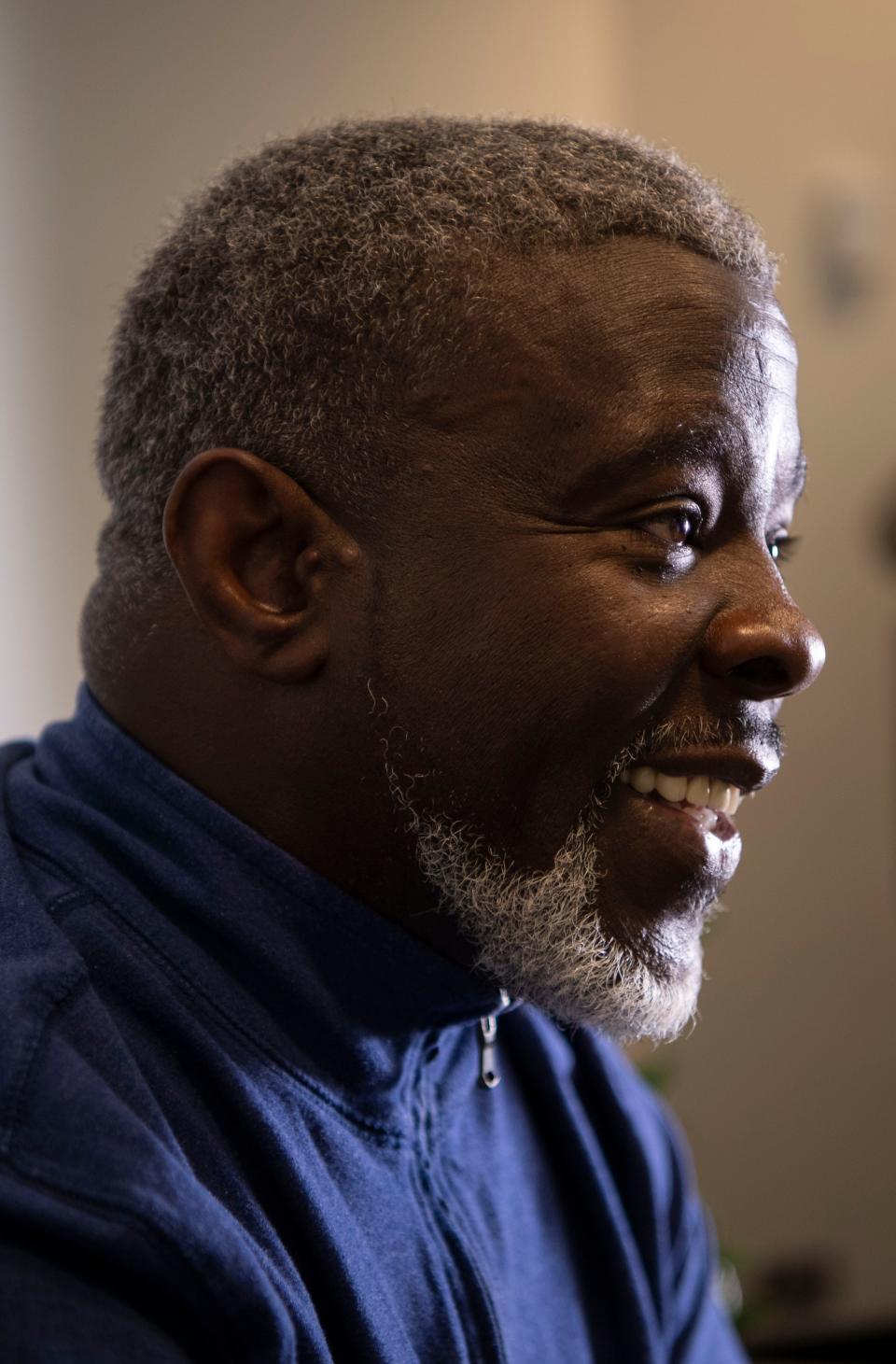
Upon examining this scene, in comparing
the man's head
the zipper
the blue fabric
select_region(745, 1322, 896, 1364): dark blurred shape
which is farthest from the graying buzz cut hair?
select_region(745, 1322, 896, 1364): dark blurred shape

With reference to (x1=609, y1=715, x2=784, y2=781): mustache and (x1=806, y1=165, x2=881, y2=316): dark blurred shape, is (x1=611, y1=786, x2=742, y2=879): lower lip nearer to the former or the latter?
(x1=609, y1=715, x2=784, y2=781): mustache

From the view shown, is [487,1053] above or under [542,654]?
under

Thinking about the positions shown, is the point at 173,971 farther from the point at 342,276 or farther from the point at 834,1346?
the point at 834,1346

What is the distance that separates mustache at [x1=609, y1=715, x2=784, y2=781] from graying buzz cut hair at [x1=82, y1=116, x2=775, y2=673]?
0.25 meters

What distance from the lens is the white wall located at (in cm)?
184

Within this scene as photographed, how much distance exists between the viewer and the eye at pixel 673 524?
0.97 meters

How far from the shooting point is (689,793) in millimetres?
992

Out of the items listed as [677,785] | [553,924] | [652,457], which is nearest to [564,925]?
[553,924]

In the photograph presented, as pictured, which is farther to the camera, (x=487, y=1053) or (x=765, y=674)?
(x=487, y=1053)

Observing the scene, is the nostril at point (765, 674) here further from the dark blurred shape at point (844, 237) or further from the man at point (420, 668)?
the dark blurred shape at point (844, 237)

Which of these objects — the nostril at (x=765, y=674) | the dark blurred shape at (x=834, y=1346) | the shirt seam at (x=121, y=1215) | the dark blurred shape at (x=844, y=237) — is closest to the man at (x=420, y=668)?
the nostril at (x=765, y=674)

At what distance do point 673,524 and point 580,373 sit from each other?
13cm

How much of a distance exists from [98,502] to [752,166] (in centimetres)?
157

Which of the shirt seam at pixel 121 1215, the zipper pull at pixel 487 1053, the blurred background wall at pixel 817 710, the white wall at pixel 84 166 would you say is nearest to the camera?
the shirt seam at pixel 121 1215
